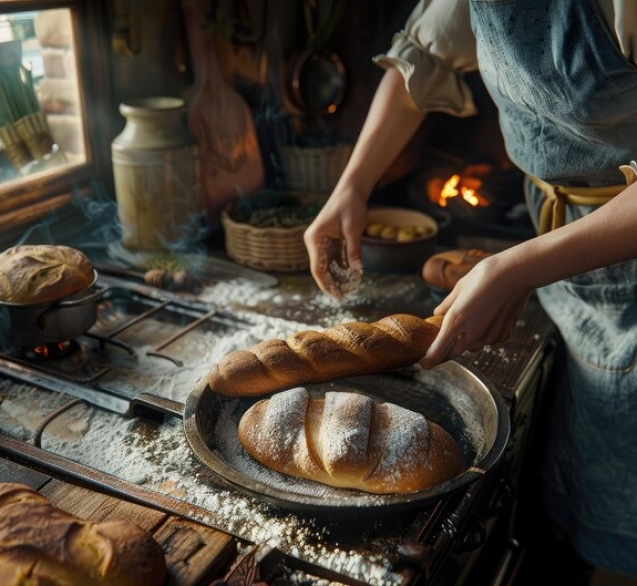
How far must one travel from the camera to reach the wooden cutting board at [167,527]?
1115 mm

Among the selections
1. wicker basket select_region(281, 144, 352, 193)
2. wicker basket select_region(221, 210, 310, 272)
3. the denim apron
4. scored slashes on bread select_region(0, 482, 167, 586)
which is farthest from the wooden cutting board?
wicker basket select_region(281, 144, 352, 193)

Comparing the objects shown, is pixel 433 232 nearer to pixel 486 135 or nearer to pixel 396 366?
pixel 486 135

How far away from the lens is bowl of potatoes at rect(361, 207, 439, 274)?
2480 mm

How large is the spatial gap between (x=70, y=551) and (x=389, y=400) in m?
0.87

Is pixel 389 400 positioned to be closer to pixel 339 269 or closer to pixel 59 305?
pixel 339 269

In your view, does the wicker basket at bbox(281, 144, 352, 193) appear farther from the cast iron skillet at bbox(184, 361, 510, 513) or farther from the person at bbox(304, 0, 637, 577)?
the cast iron skillet at bbox(184, 361, 510, 513)

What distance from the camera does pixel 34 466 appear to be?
4.68ft

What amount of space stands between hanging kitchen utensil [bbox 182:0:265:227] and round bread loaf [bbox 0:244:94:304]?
3.14ft

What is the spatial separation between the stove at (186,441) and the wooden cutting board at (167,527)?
6 centimetres

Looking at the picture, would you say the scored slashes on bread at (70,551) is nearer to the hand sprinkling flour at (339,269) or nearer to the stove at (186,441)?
the stove at (186,441)

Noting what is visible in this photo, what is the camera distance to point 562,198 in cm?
187

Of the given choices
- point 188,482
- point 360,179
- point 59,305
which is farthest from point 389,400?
point 59,305

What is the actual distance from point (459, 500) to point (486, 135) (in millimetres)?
1983

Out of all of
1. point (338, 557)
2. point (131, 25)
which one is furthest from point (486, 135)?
point (338, 557)
